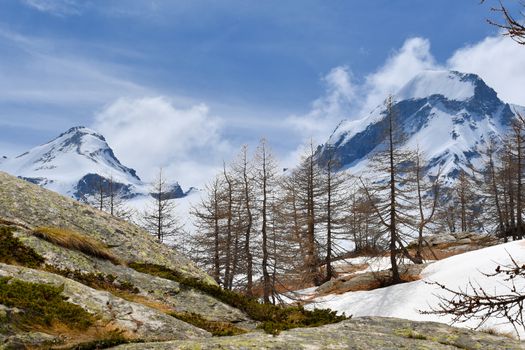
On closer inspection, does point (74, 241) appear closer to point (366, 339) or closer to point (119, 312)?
point (119, 312)

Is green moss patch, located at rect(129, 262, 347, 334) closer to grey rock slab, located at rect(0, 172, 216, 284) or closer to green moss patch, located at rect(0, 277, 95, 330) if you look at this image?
grey rock slab, located at rect(0, 172, 216, 284)

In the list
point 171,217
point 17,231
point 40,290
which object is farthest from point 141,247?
point 171,217

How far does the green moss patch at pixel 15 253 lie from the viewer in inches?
328

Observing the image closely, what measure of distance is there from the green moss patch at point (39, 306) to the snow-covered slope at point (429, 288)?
612 inches

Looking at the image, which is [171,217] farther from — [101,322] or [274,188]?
[101,322]

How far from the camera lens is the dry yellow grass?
985cm

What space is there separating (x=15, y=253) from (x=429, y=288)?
63.6 feet

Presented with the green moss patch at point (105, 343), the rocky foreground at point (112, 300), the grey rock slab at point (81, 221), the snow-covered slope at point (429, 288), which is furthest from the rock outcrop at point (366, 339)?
the snow-covered slope at point (429, 288)

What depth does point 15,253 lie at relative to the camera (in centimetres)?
853

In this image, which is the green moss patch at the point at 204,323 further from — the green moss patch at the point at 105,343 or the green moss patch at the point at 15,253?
the green moss patch at the point at 15,253

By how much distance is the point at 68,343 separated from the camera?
216 inches

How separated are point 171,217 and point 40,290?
117 feet

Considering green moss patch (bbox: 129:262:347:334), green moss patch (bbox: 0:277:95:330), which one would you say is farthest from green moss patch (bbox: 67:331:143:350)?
green moss patch (bbox: 129:262:347:334)

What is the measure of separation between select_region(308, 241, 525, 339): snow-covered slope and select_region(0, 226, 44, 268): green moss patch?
1531 cm
